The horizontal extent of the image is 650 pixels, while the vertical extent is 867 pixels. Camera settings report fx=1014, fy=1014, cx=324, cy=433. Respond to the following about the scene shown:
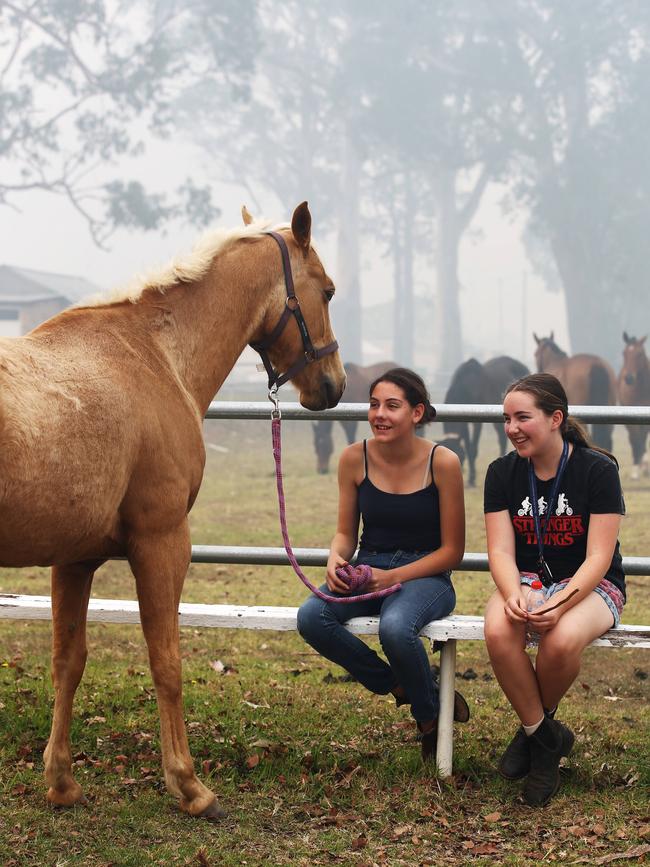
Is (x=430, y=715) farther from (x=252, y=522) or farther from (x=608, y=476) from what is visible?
(x=252, y=522)

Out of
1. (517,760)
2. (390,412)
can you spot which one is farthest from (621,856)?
(390,412)

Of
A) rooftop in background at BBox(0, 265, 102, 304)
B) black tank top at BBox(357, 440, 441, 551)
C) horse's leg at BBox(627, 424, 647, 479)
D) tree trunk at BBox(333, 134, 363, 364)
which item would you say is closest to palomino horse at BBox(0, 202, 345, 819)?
black tank top at BBox(357, 440, 441, 551)

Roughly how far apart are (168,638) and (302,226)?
141 cm

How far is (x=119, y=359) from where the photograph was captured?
3051mm

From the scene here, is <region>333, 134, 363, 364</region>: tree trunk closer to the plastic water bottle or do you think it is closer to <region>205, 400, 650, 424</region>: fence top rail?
<region>205, 400, 650, 424</region>: fence top rail

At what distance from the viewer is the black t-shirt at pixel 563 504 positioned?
3408mm

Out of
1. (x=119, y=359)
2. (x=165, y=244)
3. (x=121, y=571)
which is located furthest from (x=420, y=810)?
(x=165, y=244)

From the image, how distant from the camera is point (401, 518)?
368cm

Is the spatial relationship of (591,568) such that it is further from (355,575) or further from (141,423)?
(141,423)

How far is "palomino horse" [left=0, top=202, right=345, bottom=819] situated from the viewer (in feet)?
8.88

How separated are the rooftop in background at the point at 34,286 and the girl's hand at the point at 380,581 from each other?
2835 cm

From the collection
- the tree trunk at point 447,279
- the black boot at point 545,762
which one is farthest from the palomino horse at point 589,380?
the tree trunk at point 447,279

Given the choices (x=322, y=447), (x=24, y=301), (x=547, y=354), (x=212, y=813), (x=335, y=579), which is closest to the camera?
(x=212, y=813)

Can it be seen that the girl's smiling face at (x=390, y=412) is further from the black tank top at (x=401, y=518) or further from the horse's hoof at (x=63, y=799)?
the horse's hoof at (x=63, y=799)
